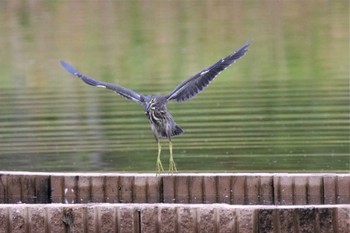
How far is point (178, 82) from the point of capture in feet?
117

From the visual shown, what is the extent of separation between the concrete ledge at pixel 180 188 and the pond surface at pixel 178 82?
3987 mm

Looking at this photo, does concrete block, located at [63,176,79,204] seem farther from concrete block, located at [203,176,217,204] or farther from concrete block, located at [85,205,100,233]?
concrete block, located at [85,205,100,233]

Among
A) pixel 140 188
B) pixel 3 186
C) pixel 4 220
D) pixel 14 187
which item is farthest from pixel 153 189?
pixel 4 220

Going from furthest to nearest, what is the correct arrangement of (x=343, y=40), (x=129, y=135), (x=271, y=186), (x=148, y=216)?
(x=343, y=40), (x=129, y=135), (x=271, y=186), (x=148, y=216)

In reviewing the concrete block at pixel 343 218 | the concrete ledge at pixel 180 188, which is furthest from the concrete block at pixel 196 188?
the concrete block at pixel 343 218

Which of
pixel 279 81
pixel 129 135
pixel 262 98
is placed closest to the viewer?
pixel 129 135

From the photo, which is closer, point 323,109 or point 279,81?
point 323,109

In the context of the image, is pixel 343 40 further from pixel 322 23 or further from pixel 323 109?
pixel 323 109

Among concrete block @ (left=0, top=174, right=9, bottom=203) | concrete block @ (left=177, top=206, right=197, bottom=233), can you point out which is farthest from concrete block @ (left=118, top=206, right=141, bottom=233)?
concrete block @ (left=0, top=174, right=9, bottom=203)

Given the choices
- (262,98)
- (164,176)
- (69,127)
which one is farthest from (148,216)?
(262,98)

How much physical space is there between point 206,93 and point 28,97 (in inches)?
166

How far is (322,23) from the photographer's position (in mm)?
52031

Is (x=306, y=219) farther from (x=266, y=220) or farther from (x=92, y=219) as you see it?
(x=92, y=219)

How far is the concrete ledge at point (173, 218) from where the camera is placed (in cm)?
1366
